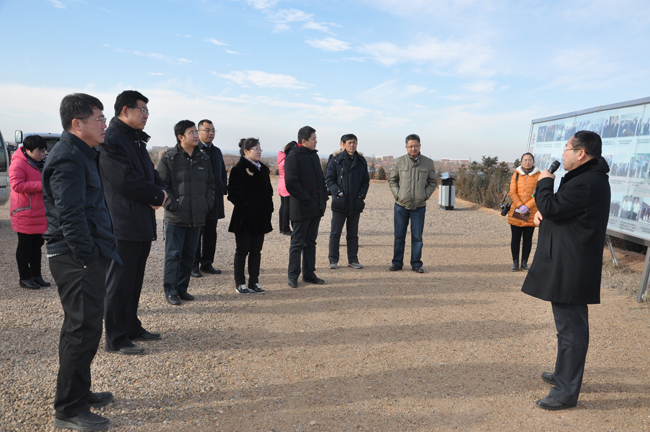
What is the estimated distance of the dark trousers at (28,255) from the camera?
19.1ft

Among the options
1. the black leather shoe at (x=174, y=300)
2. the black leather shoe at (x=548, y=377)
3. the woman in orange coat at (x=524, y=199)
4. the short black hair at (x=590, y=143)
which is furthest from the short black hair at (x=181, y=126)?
the woman in orange coat at (x=524, y=199)

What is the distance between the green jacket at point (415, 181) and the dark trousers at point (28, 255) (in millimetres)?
5084

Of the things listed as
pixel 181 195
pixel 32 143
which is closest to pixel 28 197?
pixel 32 143

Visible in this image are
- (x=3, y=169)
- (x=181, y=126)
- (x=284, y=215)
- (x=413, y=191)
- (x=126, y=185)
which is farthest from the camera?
(x=284, y=215)

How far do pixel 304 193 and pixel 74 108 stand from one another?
3405 mm

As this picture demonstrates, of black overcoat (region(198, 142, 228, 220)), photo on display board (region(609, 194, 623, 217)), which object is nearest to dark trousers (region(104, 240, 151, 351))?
black overcoat (region(198, 142, 228, 220))

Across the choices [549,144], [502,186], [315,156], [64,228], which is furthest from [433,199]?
[64,228]

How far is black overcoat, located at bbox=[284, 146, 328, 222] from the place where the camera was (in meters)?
6.00

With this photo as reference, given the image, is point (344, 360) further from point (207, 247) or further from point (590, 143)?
point (207, 247)

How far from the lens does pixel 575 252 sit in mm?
3234

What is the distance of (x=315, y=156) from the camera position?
6336 mm

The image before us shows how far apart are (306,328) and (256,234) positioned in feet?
4.84

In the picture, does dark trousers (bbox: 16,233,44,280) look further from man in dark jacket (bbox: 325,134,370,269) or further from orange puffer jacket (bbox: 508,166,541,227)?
orange puffer jacket (bbox: 508,166,541,227)

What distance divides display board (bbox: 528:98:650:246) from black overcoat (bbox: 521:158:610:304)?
3.24 m
